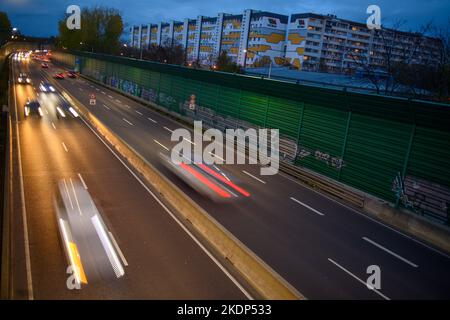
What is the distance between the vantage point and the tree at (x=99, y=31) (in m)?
122

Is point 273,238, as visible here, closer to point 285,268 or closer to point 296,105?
point 285,268

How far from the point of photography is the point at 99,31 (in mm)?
123875

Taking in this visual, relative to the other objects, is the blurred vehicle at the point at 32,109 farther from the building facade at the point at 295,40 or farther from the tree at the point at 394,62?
the building facade at the point at 295,40

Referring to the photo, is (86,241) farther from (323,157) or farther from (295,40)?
(295,40)

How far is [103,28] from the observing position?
12394 cm

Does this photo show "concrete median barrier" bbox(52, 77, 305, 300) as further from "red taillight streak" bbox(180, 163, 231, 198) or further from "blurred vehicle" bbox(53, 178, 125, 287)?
"blurred vehicle" bbox(53, 178, 125, 287)

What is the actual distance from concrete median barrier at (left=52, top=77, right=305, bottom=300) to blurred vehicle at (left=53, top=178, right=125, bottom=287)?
3183mm

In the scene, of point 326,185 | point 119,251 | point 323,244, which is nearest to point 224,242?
point 119,251

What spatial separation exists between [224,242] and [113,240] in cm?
397

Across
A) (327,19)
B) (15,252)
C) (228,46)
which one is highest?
(327,19)

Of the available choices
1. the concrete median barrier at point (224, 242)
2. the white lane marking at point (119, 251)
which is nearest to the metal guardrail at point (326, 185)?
the concrete median barrier at point (224, 242)

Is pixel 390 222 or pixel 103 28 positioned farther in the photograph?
pixel 103 28
